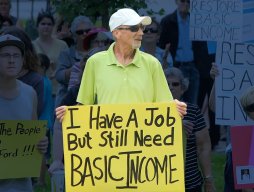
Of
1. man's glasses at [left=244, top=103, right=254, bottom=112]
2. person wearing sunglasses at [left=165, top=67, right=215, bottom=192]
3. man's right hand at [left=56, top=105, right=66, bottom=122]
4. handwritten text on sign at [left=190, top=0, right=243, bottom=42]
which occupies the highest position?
handwritten text on sign at [left=190, top=0, right=243, bottom=42]

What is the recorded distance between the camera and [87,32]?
1180 cm

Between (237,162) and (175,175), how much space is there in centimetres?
108

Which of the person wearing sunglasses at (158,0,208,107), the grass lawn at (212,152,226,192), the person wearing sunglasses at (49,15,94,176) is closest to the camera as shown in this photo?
the person wearing sunglasses at (49,15,94,176)

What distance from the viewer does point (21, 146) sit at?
812 centimetres

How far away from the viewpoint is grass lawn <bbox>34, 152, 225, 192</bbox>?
38.9 feet

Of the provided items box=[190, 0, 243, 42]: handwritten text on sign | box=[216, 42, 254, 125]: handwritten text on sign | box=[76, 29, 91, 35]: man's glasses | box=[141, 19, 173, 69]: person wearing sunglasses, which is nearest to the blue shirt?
box=[141, 19, 173, 69]: person wearing sunglasses

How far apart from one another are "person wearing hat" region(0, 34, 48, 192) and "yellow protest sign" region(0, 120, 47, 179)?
0.16 feet

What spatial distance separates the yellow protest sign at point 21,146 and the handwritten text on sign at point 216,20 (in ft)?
10.8

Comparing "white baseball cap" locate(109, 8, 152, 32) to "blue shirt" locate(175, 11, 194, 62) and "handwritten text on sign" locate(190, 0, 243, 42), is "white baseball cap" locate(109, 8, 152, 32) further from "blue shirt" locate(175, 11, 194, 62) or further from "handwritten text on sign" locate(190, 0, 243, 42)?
"blue shirt" locate(175, 11, 194, 62)

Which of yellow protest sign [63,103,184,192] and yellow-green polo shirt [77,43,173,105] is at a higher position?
yellow-green polo shirt [77,43,173,105]

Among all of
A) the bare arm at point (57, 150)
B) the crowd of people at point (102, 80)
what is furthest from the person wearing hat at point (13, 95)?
the bare arm at point (57, 150)

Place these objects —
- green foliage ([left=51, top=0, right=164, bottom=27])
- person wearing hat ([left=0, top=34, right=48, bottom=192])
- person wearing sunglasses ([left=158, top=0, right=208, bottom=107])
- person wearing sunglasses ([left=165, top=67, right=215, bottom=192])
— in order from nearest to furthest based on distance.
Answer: person wearing hat ([left=0, top=34, right=48, bottom=192]) → person wearing sunglasses ([left=165, top=67, right=215, bottom=192]) → green foliage ([left=51, top=0, right=164, bottom=27]) → person wearing sunglasses ([left=158, top=0, right=208, bottom=107])

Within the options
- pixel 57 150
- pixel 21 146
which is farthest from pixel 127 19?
pixel 57 150

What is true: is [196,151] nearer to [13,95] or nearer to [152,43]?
[13,95]
